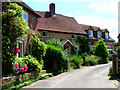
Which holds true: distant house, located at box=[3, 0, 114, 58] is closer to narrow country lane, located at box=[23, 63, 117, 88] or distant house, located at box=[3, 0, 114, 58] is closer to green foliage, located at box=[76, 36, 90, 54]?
green foliage, located at box=[76, 36, 90, 54]

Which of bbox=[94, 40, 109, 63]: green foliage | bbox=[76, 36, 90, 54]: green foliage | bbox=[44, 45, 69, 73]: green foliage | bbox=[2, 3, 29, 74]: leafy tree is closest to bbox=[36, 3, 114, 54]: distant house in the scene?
bbox=[76, 36, 90, 54]: green foliage

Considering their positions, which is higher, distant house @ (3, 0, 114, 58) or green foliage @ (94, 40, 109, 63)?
distant house @ (3, 0, 114, 58)

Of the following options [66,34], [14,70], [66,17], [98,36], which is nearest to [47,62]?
[14,70]

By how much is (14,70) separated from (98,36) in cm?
A: 2853

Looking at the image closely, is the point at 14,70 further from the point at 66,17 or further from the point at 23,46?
the point at 66,17

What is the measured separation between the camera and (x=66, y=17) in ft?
107

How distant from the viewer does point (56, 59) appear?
1673 centimetres

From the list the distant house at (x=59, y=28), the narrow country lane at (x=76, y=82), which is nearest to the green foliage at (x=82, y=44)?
the distant house at (x=59, y=28)

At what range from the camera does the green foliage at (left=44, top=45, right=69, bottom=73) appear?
16578 millimetres

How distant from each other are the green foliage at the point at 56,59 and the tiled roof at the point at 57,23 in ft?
25.3

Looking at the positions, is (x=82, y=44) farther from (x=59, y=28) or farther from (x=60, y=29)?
(x=59, y=28)

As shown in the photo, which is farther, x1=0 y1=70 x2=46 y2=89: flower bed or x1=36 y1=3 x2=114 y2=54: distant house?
x1=36 y1=3 x2=114 y2=54: distant house

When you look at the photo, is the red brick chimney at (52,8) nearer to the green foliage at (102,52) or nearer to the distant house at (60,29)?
the distant house at (60,29)

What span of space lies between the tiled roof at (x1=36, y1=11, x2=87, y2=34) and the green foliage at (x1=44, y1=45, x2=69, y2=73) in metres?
7.73
